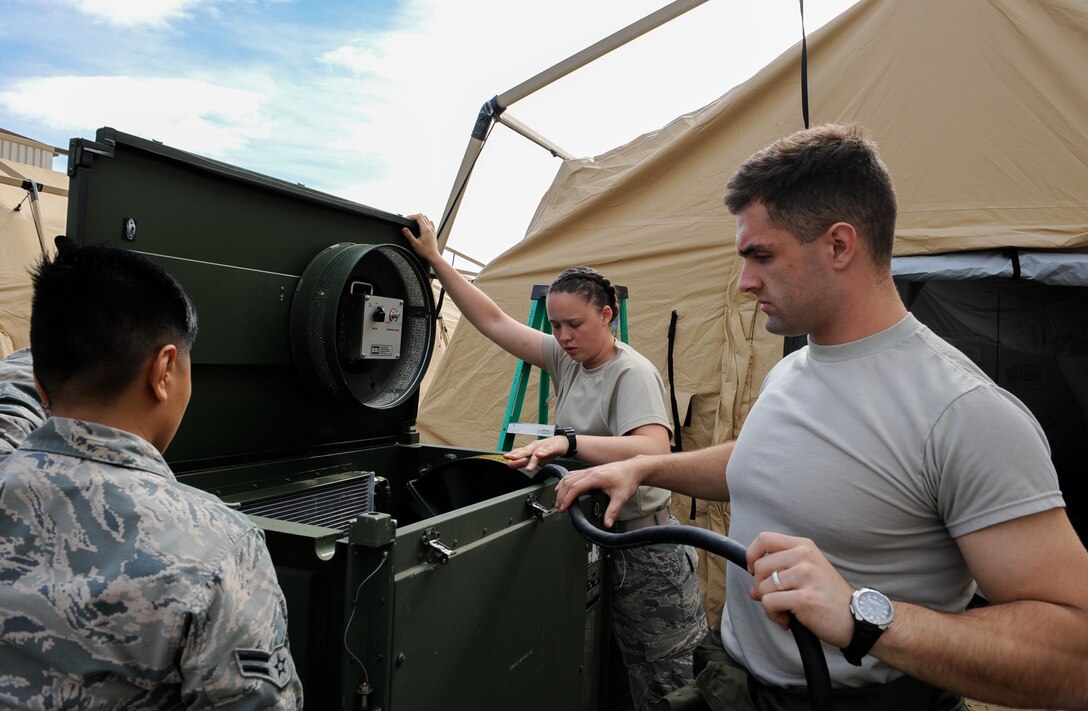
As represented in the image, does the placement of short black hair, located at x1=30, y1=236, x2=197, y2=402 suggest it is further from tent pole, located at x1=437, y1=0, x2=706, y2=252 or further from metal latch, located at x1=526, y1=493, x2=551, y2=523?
tent pole, located at x1=437, y1=0, x2=706, y2=252

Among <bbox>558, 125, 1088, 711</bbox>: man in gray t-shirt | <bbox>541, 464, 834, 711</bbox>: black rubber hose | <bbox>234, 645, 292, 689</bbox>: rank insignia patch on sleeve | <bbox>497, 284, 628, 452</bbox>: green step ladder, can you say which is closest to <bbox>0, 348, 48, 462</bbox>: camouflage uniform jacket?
<bbox>234, 645, 292, 689</bbox>: rank insignia patch on sleeve

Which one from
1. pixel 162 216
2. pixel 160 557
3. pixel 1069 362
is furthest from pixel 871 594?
pixel 1069 362

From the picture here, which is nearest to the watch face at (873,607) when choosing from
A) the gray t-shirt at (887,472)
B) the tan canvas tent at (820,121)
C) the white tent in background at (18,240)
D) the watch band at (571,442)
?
the gray t-shirt at (887,472)

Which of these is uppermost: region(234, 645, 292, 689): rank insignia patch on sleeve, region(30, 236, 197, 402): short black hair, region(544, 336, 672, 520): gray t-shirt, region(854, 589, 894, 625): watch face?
region(30, 236, 197, 402): short black hair

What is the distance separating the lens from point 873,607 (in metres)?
1.02

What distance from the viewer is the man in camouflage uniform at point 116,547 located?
0.97 meters

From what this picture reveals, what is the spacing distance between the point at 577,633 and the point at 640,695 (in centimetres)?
55

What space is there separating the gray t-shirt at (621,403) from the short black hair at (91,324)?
1.65 meters

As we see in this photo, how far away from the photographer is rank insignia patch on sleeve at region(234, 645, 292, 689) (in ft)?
3.34

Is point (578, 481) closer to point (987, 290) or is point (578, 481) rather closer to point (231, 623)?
point (231, 623)

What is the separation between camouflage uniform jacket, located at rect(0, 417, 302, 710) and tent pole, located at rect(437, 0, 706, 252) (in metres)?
3.11

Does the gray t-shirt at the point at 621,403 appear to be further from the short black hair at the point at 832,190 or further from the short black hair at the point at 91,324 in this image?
the short black hair at the point at 91,324

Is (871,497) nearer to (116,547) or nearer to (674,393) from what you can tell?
(116,547)

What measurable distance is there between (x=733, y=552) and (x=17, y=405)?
135 cm
